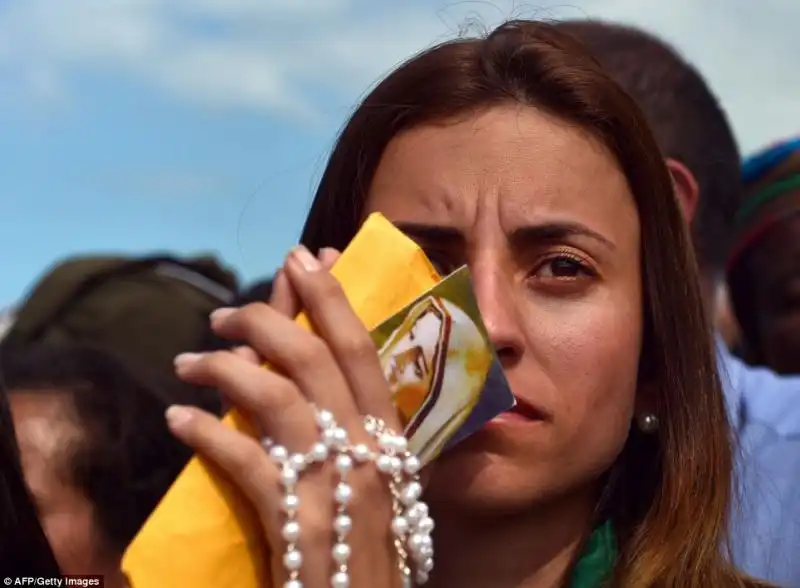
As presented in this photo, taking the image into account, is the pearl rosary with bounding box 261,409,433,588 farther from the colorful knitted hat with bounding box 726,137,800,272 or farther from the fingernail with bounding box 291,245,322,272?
the colorful knitted hat with bounding box 726,137,800,272

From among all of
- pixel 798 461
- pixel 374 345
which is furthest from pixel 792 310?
pixel 374 345

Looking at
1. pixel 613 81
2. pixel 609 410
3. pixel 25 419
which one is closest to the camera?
pixel 609 410

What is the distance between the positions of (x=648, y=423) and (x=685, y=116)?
4.47 feet

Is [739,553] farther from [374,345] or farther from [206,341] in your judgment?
[206,341]

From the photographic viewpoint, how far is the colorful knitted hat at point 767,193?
2939 millimetres

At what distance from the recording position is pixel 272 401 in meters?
1.04

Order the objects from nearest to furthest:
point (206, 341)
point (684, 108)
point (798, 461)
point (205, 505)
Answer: point (205, 505) < point (798, 461) < point (684, 108) < point (206, 341)

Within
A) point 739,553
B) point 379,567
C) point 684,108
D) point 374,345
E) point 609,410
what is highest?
point 684,108

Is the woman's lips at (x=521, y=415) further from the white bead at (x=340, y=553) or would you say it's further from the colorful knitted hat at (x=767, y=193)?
the colorful knitted hat at (x=767, y=193)

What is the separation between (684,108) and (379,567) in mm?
1893

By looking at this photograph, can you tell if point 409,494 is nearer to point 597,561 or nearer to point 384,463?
point 384,463

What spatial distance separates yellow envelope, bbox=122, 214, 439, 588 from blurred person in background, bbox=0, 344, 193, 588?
1.26m

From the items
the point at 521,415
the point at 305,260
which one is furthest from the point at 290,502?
the point at 521,415

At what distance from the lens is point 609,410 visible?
4.44 ft
